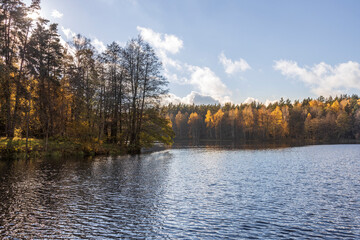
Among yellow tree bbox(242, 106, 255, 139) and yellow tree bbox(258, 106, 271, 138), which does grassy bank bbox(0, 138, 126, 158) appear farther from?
yellow tree bbox(242, 106, 255, 139)

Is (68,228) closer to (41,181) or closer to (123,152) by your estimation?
(41,181)

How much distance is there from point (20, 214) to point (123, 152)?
3311cm

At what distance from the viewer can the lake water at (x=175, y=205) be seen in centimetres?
1128

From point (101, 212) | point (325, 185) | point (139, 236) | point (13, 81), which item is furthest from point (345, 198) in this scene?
point (13, 81)

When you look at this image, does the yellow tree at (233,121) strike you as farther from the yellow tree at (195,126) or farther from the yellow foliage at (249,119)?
the yellow tree at (195,126)

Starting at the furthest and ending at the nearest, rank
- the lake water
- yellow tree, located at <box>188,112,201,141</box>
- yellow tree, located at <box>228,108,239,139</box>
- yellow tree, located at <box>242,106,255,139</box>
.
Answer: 1. yellow tree, located at <box>188,112,201,141</box>
2. yellow tree, located at <box>228,108,239,139</box>
3. yellow tree, located at <box>242,106,255,139</box>
4. the lake water

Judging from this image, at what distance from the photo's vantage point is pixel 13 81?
34.5 m

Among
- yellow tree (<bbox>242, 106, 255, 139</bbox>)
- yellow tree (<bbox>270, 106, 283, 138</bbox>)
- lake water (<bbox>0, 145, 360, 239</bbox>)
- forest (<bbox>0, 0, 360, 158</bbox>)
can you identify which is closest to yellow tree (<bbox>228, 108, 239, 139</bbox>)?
yellow tree (<bbox>242, 106, 255, 139</bbox>)

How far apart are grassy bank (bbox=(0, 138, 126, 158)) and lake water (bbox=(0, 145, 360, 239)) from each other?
9103mm

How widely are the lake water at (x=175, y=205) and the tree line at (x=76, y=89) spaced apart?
16.9m

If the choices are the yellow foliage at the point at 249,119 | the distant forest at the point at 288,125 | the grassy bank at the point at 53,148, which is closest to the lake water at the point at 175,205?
the grassy bank at the point at 53,148

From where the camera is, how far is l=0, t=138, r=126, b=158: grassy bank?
32.7 meters

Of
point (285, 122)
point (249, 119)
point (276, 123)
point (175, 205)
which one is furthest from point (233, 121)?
point (175, 205)

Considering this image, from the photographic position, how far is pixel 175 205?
49.8 feet
